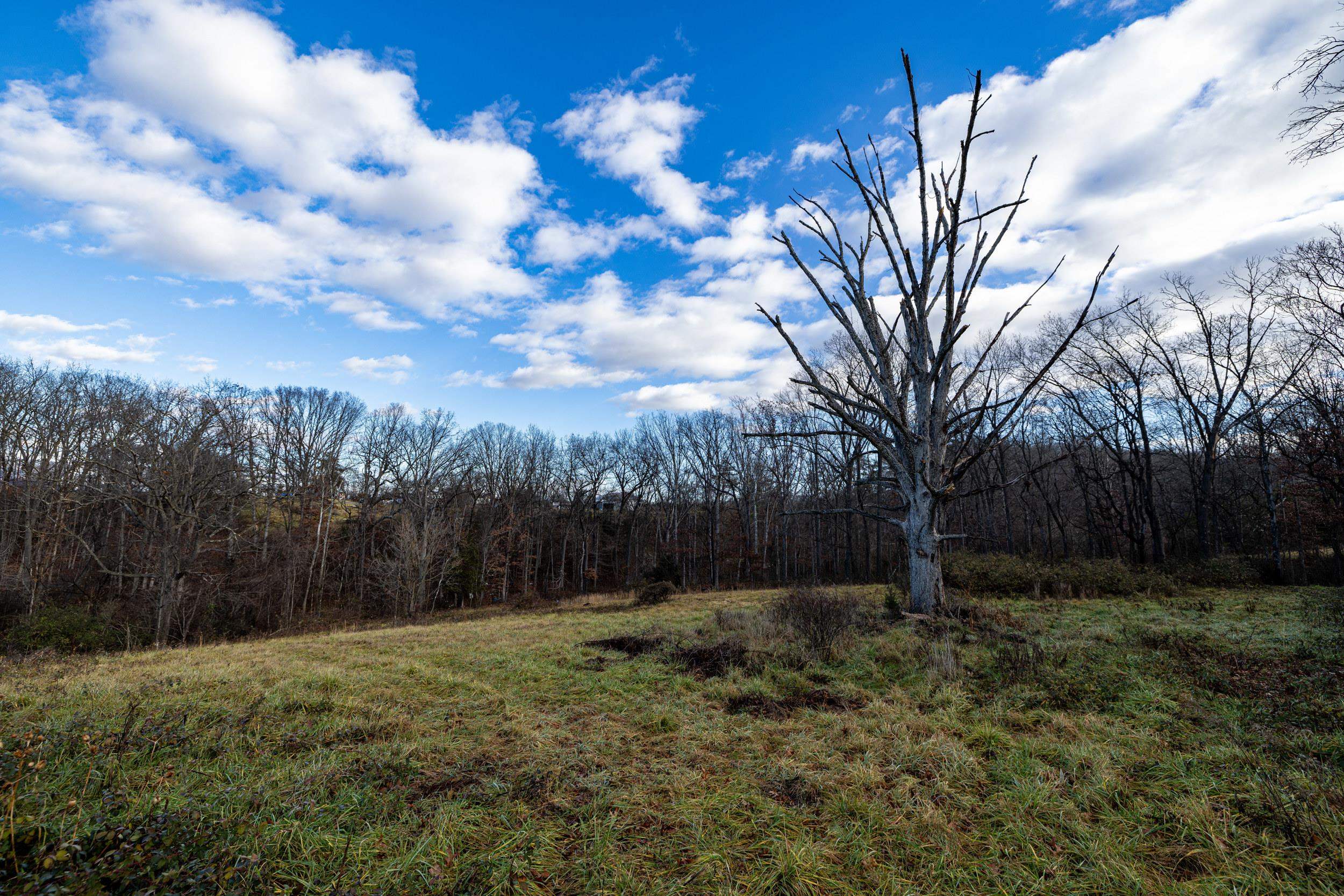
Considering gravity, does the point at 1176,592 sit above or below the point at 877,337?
below

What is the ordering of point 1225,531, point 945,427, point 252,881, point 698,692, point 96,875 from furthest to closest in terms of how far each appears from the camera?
point 1225,531
point 945,427
point 698,692
point 252,881
point 96,875

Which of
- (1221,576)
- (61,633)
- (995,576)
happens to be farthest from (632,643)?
(1221,576)

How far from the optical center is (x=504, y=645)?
957 cm

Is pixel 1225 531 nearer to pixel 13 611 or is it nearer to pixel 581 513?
pixel 581 513

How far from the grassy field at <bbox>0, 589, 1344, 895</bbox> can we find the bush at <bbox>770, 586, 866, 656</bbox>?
643mm

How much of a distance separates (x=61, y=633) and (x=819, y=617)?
21226 millimetres

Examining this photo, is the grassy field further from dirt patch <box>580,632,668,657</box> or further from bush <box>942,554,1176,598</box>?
bush <box>942,554,1176,598</box>

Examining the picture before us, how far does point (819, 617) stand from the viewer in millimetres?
8555

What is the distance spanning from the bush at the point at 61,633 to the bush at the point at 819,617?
18.2 m

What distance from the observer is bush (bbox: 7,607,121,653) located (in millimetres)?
14078

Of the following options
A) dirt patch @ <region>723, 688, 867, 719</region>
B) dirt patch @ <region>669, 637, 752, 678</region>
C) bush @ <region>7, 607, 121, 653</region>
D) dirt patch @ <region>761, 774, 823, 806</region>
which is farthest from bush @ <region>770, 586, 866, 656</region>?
bush @ <region>7, 607, 121, 653</region>

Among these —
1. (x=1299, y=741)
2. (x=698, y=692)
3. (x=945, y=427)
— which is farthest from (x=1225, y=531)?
(x=698, y=692)

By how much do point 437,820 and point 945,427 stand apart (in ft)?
31.4

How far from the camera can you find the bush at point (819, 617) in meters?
7.95
